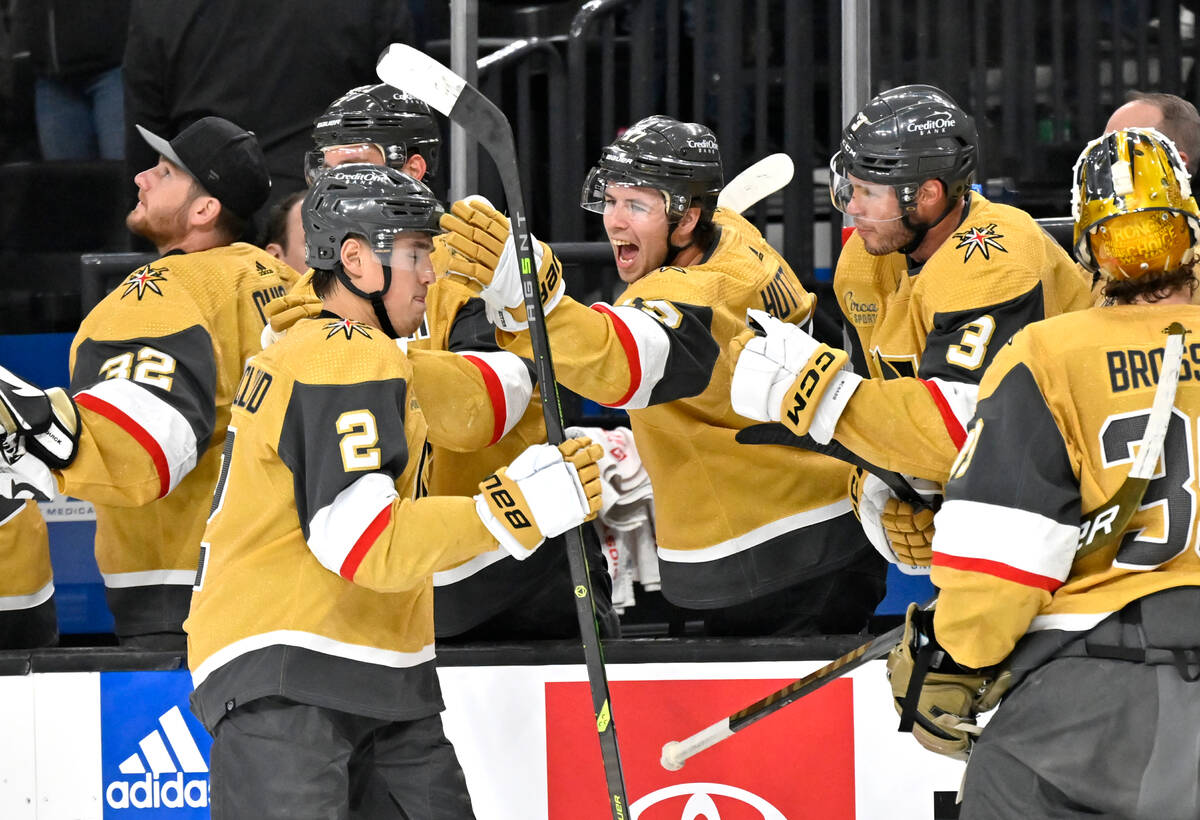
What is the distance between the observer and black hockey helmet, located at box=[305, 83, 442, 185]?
12.7ft

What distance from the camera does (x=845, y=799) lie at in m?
3.44

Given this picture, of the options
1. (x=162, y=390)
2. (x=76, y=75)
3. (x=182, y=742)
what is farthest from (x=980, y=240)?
(x=76, y=75)

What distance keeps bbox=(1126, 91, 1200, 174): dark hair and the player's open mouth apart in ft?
4.37

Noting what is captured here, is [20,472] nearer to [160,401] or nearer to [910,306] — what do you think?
[160,401]

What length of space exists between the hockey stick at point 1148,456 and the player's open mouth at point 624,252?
Answer: 1.46 meters

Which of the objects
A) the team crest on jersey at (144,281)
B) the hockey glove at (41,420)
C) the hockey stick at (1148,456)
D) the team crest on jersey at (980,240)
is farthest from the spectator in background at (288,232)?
the hockey stick at (1148,456)

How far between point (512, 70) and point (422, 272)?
2159mm

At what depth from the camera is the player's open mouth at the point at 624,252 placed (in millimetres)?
3527

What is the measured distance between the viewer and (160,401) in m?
3.41

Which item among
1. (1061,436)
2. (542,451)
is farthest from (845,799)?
(1061,436)

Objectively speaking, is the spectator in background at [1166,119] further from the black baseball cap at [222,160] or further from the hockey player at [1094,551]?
the black baseball cap at [222,160]

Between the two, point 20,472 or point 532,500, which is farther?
point 20,472

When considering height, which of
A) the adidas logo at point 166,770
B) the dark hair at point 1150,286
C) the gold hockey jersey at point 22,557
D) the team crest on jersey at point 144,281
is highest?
the dark hair at point 1150,286

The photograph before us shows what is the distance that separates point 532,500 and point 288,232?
175 centimetres
